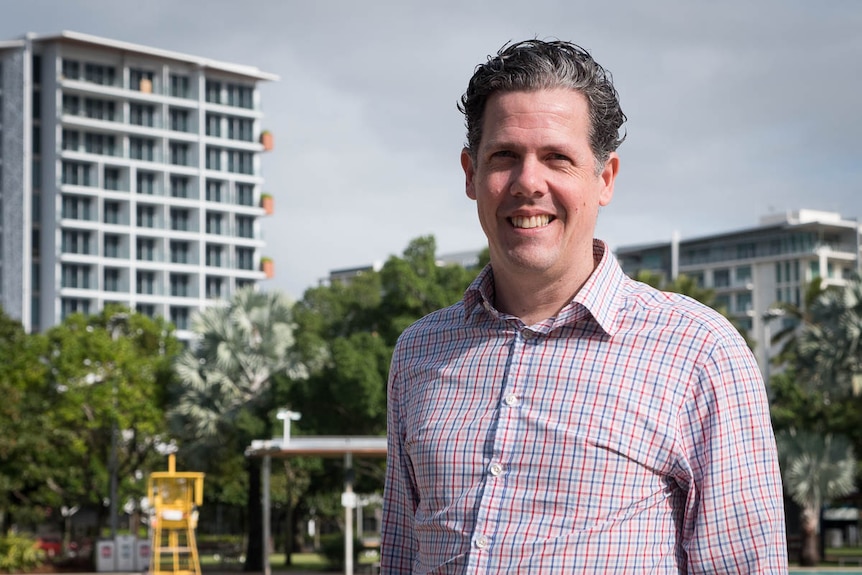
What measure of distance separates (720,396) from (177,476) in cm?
2262

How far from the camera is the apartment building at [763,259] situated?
9919 cm

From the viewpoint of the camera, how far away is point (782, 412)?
4656cm

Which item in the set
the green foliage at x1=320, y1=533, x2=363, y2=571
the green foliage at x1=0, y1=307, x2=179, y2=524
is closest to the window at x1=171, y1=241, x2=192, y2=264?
the green foliage at x1=0, y1=307, x2=179, y2=524

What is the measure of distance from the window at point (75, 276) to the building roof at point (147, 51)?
15.4 m

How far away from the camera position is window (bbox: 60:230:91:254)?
290ft

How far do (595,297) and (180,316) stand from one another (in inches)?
3685

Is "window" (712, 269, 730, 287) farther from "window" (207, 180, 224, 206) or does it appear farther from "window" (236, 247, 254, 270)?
"window" (207, 180, 224, 206)

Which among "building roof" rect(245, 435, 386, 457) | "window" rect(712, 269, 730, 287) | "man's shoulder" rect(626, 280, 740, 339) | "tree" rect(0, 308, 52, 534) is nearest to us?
"man's shoulder" rect(626, 280, 740, 339)

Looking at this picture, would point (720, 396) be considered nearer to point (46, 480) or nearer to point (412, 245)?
point (412, 245)

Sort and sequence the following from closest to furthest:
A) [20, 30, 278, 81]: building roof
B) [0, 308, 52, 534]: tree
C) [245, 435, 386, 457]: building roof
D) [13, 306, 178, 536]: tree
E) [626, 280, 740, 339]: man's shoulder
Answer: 1. [626, 280, 740, 339]: man's shoulder
2. [245, 435, 386, 457]: building roof
3. [0, 308, 52, 534]: tree
4. [13, 306, 178, 536]: tree
5. [20, 30, 278, 81]: building roof

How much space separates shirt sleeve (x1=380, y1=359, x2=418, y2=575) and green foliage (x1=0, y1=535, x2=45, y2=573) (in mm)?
37452

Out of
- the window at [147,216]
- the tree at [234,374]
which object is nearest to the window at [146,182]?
the window at [147,216]

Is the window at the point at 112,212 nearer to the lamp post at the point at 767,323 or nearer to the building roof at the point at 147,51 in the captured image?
the building roof at the point at 147,51

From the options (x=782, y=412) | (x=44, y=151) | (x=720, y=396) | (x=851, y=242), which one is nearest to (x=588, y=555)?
(x=720, y=396)
